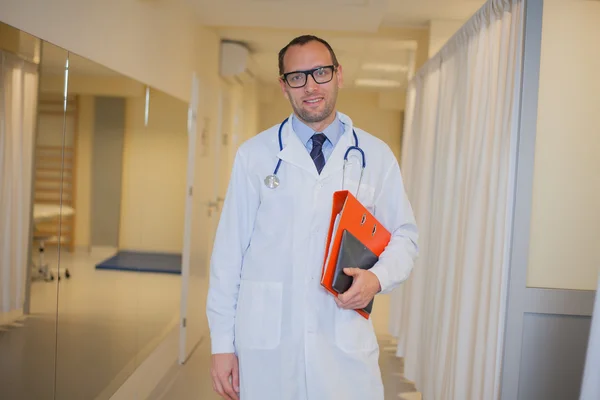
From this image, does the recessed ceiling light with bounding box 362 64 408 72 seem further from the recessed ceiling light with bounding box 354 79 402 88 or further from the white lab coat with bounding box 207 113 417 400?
the white lab coat with bounding box 207 113 417 400

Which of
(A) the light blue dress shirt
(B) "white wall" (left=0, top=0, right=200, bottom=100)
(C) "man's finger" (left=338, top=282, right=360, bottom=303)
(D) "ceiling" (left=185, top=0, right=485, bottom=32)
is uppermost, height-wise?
(D) "ceiling" (left=185, top=0, right=485, bottom=32)

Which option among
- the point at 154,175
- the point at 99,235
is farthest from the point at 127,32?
the point at 99,235

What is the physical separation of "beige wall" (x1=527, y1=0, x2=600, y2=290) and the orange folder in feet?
3.66

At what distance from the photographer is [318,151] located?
68.7 inches

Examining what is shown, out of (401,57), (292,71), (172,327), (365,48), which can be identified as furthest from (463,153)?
(401,57)

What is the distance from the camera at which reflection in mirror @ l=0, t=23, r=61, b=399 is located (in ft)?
6.56

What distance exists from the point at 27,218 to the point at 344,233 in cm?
116

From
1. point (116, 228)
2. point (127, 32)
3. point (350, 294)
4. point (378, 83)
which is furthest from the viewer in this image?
point (378, 83)

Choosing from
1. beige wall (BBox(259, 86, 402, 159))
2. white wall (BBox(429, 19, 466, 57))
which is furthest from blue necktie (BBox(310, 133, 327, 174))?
beige wall (BBox(259, 86, 402, 159))

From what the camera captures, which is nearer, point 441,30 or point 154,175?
point 154,175

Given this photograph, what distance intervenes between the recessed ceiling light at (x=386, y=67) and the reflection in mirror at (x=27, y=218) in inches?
253

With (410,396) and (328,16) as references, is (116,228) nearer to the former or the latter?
(410,396)

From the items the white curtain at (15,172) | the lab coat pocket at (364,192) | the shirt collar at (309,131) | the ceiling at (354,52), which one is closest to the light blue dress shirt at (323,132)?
the shirt collar at (309,131)

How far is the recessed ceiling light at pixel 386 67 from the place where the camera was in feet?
27.6
